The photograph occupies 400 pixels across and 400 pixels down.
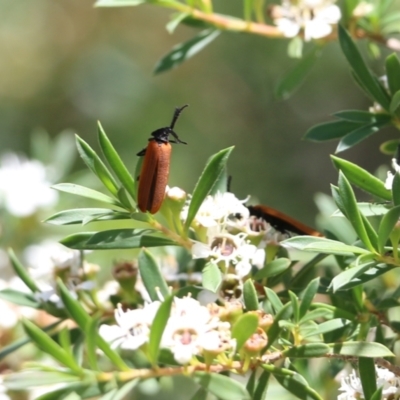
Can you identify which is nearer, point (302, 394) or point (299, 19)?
point (302, 394)

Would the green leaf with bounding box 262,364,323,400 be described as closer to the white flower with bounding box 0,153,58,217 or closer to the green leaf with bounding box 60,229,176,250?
the green leaf with bounding box 60,229,176,250

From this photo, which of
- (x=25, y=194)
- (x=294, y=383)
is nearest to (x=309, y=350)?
(x=294, y=383)

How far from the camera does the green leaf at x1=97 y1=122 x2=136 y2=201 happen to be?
0.61 m

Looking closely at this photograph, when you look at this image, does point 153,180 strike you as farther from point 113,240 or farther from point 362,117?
point 362,117

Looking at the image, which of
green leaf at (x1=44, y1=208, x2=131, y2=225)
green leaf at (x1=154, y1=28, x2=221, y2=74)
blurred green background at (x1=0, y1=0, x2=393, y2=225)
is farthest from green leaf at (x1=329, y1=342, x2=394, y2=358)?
blurred green background at (x1=0, y1=0, x2=393, y2=225)

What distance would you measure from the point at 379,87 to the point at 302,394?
33 cm

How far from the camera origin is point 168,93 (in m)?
2.81

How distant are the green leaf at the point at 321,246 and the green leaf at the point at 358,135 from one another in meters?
0.15

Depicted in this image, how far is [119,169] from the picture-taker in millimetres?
629

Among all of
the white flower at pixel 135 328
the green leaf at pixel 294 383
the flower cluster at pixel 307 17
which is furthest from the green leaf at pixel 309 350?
the flower cluster at pixel 307 17

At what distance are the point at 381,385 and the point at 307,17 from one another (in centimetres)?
46

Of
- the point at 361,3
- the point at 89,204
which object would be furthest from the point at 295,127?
the point at 361,3

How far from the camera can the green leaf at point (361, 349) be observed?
540mm

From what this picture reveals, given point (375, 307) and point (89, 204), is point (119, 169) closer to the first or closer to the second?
point (375, 307)
